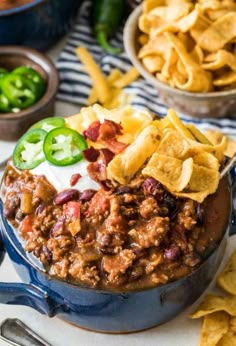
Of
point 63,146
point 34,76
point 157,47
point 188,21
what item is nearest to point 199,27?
point 188,21

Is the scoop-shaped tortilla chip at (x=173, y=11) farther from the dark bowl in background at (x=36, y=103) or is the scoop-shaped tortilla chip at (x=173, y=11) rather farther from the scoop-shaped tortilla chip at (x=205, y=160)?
the scoop-shaped tortilla chip at (x=205, y=160)

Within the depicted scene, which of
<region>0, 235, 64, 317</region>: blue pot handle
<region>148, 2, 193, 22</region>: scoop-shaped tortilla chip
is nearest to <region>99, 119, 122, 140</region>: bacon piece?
<region>0, 235, 64, 317</region>: blue pot handle

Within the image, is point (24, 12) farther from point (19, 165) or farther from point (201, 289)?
point (201, 289)

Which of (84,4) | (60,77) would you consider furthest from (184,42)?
(84,4)

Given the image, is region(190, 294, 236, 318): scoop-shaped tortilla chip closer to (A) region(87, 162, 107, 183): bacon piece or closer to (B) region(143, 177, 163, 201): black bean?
(B) region(143, 177, 163, 201): black bean

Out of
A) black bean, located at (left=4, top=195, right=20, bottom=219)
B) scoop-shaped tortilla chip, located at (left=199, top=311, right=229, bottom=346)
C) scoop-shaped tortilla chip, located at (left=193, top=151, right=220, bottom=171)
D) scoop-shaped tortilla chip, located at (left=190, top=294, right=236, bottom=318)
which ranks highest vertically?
scoop-shaped tortilla chip, located at (left=193, top=151, right=220, bottom=171)

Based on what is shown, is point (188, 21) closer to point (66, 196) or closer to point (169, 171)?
point (169, 171)
